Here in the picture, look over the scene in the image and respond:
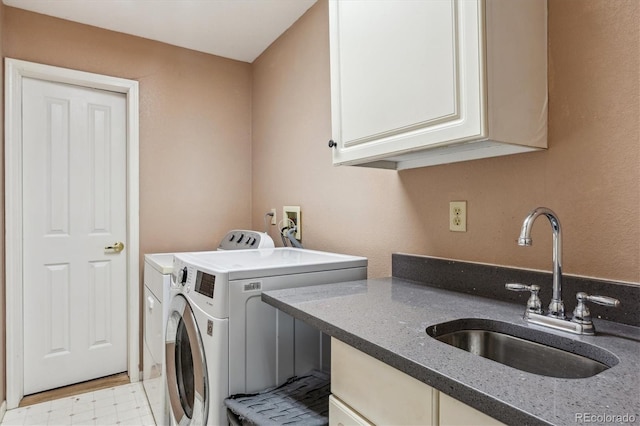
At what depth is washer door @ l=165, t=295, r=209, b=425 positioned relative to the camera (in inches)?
55.7

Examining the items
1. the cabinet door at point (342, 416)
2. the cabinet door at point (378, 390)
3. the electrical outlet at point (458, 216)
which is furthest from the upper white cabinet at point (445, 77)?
the cabinet door at point (342, 416)

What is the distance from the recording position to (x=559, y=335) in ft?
2.99

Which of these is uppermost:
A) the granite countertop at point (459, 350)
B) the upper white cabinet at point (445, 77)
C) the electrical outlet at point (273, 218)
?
the upper white cabinet at point (445, 77)

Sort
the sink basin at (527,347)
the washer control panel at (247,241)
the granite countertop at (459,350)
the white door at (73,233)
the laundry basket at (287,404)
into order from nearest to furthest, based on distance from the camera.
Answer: the granite countertop at (459,350) < the sink basin at (527,347) < the laundry basket at (287,404) < the washer control panel at (247,241) < the white door at (73,233)

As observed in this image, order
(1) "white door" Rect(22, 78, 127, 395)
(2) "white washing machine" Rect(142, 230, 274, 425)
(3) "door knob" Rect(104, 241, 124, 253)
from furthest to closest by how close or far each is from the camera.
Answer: (3) "door knob" Rect(104, 241, 124, 253) → (1) "white door" Rect(22, 78, 127, 395) → (2) "white washing machine" Rect(142, 230, 274, 425)

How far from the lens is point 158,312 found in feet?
6.61

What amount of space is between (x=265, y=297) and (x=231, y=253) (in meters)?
0.68

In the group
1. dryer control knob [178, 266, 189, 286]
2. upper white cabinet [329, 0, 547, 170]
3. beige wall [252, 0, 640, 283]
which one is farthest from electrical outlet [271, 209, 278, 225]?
upper white cabinet [329, 0, 547, 170]

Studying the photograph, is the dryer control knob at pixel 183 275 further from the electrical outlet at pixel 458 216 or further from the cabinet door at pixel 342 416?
the electrical outlet at pixel 458 216

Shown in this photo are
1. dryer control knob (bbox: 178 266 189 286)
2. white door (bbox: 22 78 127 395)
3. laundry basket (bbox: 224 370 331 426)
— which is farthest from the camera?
white door (bbox: 22 78 127 395)

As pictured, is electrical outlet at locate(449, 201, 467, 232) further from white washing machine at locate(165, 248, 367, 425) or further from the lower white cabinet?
the lower white cabinet

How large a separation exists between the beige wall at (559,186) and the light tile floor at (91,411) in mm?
1545

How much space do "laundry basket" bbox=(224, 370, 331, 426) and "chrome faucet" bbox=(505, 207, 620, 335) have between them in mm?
675

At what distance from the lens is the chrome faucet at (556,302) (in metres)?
0.92
